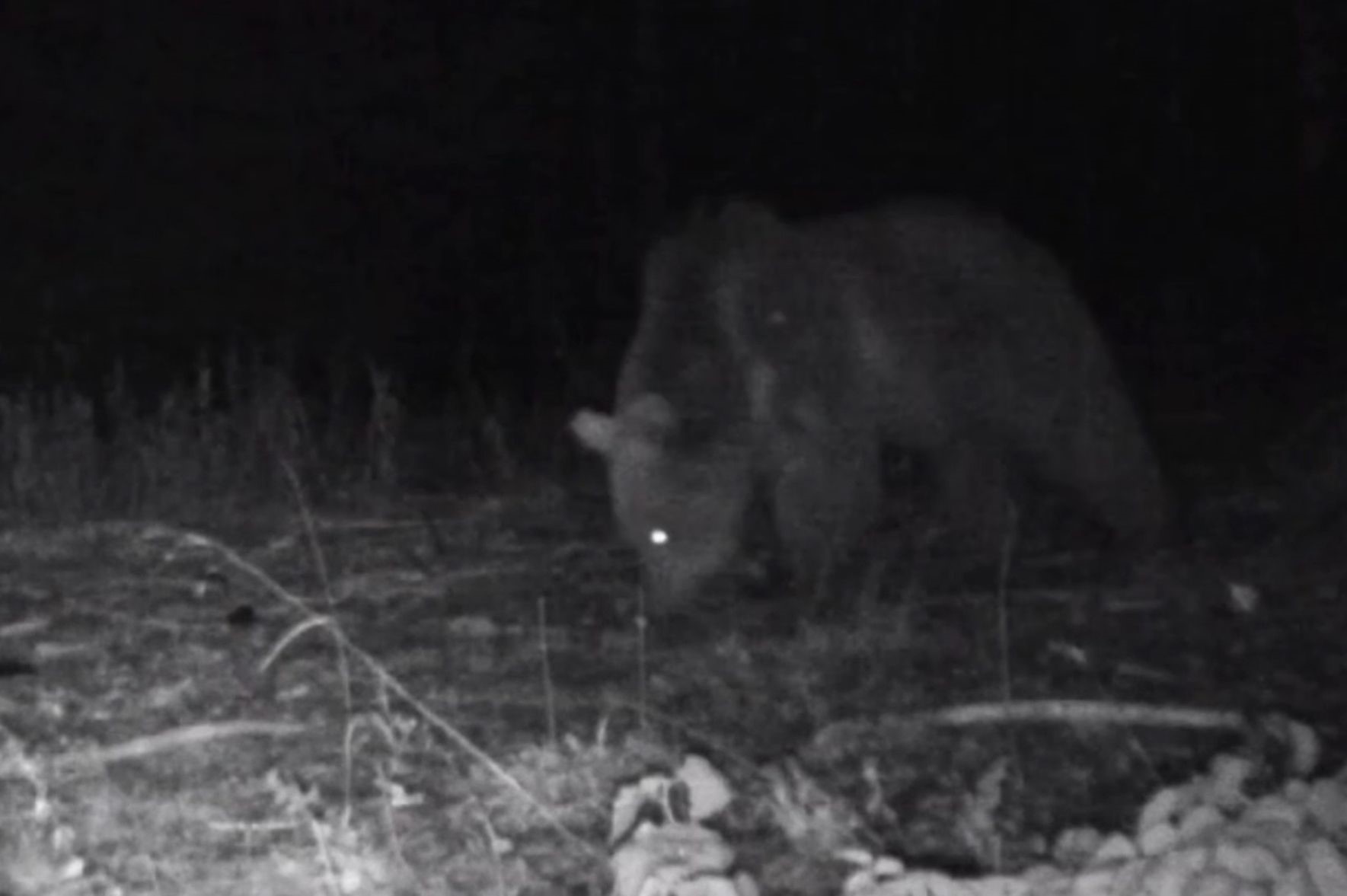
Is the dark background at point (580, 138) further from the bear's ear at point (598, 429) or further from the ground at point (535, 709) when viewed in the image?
the bear's ear at point (598, 429)

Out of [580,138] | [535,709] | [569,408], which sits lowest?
[535,709]

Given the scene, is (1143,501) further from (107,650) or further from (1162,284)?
(1162,284)

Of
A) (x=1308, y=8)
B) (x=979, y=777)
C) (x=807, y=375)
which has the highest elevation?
(x=1308, y=8)

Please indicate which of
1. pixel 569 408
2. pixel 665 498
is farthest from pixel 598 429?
pixel 569 408

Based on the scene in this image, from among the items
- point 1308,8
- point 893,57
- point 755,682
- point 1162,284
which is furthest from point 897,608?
point 893,57

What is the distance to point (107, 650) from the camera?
23.9 ft

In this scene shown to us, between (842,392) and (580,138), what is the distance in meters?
12.5

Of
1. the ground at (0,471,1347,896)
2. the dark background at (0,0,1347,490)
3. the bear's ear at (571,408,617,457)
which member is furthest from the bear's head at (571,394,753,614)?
the dark background at (0,0,1347,490)

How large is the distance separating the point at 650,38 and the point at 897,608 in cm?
1450

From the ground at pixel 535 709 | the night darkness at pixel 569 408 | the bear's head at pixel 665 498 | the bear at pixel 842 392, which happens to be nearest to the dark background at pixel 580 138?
the night darkness at pixel 569 408

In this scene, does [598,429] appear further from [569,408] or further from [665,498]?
[569,408]

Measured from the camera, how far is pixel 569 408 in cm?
1211

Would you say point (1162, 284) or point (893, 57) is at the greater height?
point (893, 57)

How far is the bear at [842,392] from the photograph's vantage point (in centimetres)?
790
